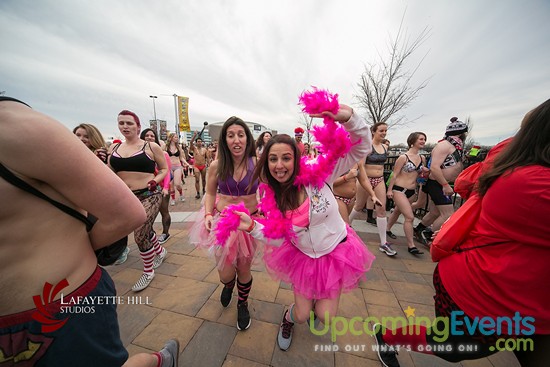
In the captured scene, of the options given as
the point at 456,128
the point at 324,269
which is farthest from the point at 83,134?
the point at 456,128

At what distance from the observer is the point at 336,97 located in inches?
55.9

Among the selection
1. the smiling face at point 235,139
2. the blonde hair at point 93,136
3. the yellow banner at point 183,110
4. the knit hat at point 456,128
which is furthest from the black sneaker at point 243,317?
the yellow banner at point 183,110

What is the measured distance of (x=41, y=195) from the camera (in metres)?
0.79

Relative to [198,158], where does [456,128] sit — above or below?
above

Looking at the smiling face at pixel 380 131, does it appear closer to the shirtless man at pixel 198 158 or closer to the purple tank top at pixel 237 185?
the purple tank top at pixel 237 185

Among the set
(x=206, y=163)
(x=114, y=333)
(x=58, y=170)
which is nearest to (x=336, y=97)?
(x=58, y=170)

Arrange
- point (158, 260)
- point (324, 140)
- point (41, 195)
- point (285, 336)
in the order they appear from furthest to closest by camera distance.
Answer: point (158, 260) < point (285, 336) < point (324, 140) < point (41, 195)

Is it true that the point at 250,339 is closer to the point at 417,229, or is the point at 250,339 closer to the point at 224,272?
the point at 224,272

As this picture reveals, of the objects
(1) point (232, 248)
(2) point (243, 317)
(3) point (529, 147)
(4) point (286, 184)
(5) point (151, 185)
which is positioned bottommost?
(2) point (243, 317)

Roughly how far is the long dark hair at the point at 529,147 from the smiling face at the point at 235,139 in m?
1.98

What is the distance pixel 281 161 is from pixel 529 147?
1491 mm

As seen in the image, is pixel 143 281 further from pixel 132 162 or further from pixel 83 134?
pixel 83 134

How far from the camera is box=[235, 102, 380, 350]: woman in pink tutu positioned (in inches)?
66.1

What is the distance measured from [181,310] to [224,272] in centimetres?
73
